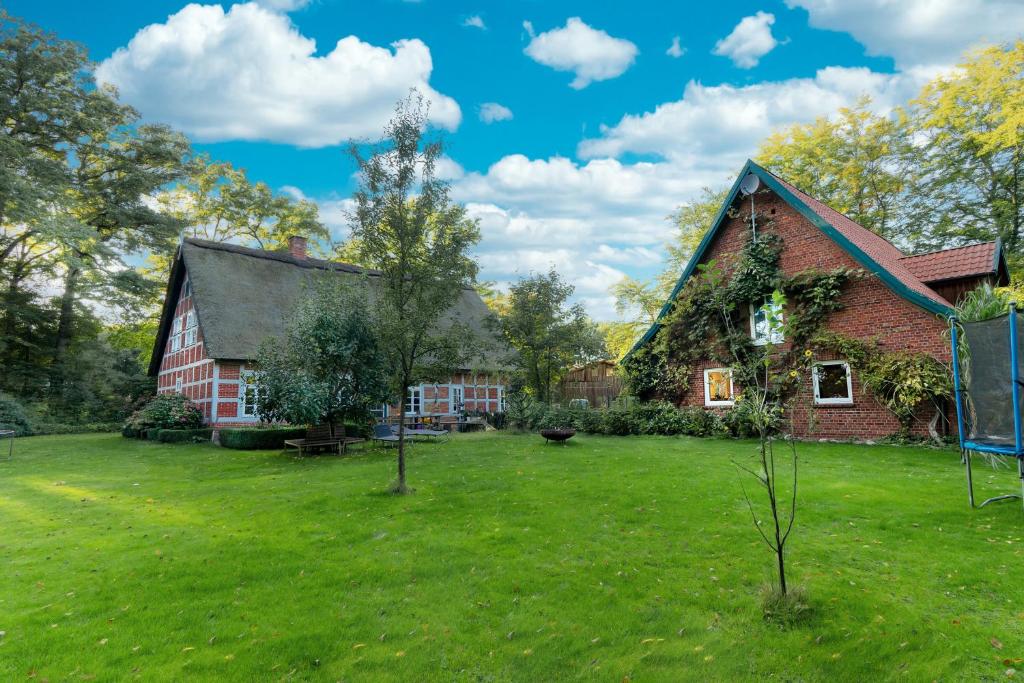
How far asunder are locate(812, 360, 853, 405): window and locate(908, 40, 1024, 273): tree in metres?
12.3

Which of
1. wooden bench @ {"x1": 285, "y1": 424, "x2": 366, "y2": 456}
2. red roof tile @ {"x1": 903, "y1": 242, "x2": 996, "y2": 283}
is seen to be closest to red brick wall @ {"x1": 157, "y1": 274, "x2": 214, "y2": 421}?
wooden bench @ {"x1": 285, "y1": 424, "x2": 366, "y2": 456}

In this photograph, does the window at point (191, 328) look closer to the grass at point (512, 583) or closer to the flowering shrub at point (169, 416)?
the flowering shrub at point (169, 416)

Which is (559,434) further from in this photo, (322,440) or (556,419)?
(322,440)

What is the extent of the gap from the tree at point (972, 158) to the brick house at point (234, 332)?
2015 centimetres

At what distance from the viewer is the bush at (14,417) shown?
890 inches

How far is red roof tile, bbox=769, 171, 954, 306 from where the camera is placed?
1354cm

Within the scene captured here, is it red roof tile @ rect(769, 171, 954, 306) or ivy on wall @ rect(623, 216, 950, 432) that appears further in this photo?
red roof tile @ rect(769, 171, 954, 306)

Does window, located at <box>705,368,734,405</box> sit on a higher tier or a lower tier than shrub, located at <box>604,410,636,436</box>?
higher

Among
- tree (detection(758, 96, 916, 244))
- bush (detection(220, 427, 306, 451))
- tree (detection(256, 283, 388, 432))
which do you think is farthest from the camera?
tree (detection(758, 96, 916, 244))

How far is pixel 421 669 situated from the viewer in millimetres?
3551

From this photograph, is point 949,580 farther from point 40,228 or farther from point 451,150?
point 40,228

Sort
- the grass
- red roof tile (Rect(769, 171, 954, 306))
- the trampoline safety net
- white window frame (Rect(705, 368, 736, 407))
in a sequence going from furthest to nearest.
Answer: white window frame (Rect(705, 368, 736, 407)) → red roof tile (Rect(769, 171, 954, 306)) → the trampoline safety net → the grass

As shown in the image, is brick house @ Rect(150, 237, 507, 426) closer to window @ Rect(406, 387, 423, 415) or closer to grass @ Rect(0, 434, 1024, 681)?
window @ Rect(406, 387, 423, 415)

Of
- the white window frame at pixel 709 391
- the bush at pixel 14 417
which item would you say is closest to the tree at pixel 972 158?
the white window frame at pixel 709 391
